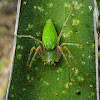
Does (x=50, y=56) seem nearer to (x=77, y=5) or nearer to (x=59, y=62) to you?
(x=59, y=62)

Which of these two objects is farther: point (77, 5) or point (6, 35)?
point (6, 35)

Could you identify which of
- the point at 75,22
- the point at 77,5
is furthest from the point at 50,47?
the point at 77,5

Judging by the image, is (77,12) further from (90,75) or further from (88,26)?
(90,75)

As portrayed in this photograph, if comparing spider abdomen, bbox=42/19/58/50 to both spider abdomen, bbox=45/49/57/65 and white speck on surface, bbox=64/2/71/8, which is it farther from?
white speck on surface, bbox=64/2/71/8

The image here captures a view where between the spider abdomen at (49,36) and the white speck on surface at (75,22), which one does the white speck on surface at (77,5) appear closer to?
the white speck on surface at (75,22)

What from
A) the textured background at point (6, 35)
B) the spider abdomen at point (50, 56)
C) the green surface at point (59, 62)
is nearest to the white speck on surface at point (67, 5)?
the green surface at point (59, 62)
